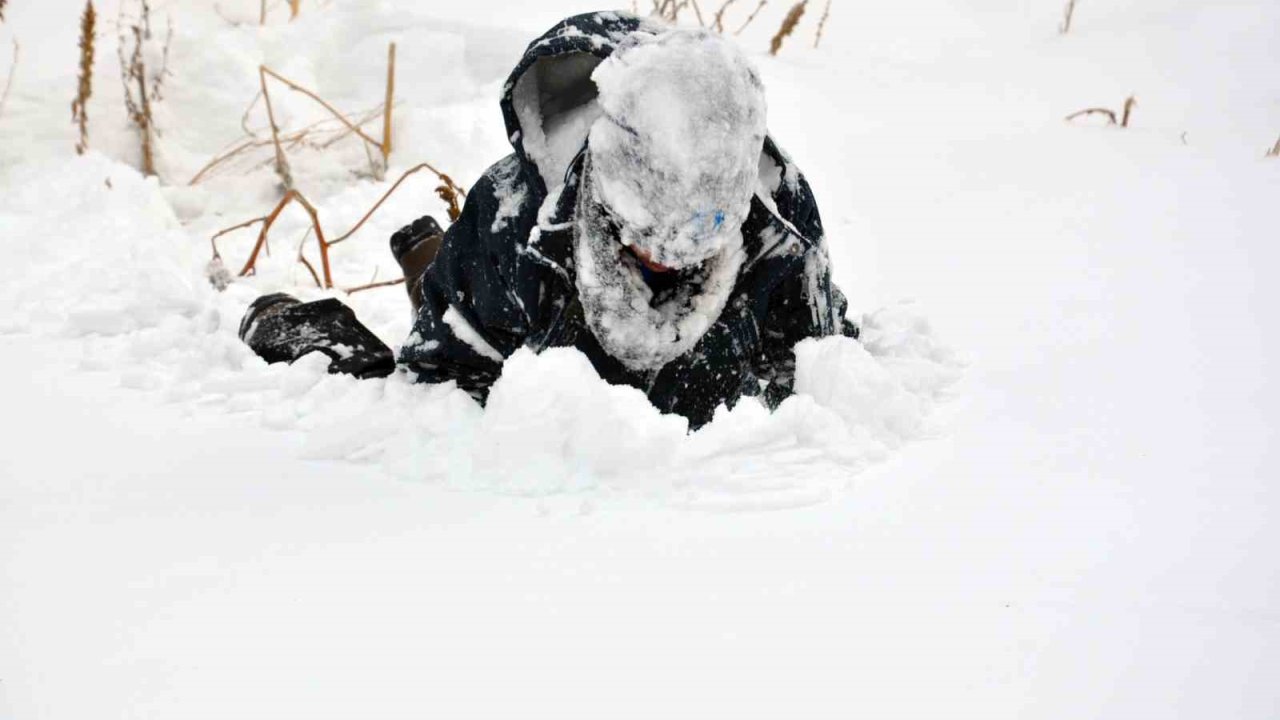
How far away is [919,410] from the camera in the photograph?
1.25m

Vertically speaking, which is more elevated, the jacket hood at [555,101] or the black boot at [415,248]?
the jacket hood at [555,101]

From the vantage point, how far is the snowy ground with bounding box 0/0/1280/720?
732mm

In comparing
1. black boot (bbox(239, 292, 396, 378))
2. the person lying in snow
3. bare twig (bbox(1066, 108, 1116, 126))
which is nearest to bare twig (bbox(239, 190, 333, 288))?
black boot (bbox(239, 292, 396, 378))

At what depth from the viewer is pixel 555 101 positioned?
1.38 metres

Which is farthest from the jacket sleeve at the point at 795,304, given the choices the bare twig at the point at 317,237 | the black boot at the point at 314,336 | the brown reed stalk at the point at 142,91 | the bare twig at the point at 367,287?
the brown reed stalk at the point at 142,91

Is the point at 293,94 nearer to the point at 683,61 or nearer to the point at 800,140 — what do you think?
the point at 800,140

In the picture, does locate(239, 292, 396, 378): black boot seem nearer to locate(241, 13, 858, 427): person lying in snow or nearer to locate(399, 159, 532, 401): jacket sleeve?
locate(241, 13, 858, 427): person lying in snow

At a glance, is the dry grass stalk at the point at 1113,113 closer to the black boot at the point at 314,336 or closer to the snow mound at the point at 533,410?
the snow mound at the point at 533,410

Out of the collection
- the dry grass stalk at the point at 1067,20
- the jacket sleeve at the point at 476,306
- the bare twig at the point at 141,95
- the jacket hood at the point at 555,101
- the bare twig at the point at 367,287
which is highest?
the jacket hood at the point at 555,101

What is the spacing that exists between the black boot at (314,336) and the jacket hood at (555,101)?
1.61ft

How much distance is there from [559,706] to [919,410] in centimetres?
71

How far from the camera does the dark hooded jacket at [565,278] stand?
1.33 metres

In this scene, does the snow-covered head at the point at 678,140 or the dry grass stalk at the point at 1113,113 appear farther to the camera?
the dry grass stalk at the point at 1113,113

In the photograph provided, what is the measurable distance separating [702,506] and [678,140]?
1.36 ft
